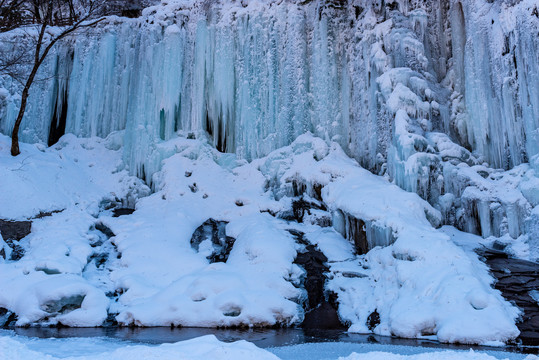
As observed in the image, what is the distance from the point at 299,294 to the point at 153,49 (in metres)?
13.7

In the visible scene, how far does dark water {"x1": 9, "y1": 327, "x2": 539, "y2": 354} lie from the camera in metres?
8.48

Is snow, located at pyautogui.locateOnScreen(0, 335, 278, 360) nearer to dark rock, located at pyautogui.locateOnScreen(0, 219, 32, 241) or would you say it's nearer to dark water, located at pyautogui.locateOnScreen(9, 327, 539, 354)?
dark water, located at pyautogui.locateOnScreen(9, 327, 539, 354)

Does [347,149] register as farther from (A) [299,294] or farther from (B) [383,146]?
(A) [299,294]

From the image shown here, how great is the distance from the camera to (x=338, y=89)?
18.2 meters

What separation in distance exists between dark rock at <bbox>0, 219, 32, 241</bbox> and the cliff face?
17.4 feet

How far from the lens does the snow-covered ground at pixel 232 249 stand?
10523 millimetres

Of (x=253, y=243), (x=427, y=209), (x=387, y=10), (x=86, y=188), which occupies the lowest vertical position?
(x=253, y=243)

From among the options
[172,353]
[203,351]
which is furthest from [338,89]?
[172,353]

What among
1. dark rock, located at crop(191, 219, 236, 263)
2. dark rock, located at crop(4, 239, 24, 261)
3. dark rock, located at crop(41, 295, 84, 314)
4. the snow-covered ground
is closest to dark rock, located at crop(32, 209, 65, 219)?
the snow-covered ground

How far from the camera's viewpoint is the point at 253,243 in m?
13.5

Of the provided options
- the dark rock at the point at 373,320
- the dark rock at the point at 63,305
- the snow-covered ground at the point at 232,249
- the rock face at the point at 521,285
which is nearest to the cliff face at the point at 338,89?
the snow-covered ground at the point at 232,249

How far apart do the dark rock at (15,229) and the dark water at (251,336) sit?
5089mm

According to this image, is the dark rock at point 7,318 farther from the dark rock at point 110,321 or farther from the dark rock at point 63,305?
the dark rock at point 110,321

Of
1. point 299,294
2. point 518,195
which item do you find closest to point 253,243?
point 299,294
